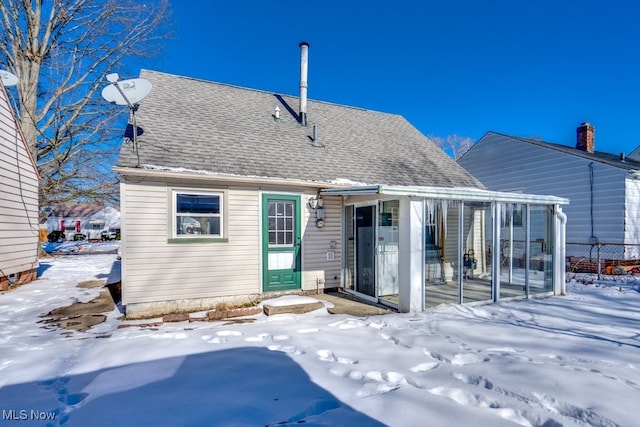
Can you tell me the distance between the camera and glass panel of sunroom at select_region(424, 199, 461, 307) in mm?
5949

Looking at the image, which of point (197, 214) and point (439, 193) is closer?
point (439, 193)

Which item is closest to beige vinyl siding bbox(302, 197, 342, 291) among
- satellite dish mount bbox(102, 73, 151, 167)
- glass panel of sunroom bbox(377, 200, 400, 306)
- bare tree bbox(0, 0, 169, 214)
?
glass panel of sunroom bbox(377, 200, 400, 306)

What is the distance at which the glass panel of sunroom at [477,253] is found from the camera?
Result: 640 cm

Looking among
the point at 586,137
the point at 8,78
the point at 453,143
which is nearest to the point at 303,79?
the point at 8,78

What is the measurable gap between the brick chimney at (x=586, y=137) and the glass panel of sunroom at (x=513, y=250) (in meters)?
9.61

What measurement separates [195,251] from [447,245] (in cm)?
477

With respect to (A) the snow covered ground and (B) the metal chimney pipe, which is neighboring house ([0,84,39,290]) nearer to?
(A) the snow covered ground

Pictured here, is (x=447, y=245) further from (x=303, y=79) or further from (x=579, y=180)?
(x=579, y=180)

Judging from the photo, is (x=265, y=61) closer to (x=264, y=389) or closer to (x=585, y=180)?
(x=585, y=180)

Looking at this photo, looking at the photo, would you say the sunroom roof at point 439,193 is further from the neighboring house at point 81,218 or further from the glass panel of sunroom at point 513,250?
the neighboring house at point 81,218

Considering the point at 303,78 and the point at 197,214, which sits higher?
the point at 303,78

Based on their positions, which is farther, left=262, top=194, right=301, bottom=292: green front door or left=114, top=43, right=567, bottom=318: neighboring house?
left=262, top=194, right=301, bottom=292: green front door

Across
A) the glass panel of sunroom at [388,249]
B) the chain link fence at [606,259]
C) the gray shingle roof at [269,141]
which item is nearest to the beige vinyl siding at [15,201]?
the gray shingle roof at [269,141]

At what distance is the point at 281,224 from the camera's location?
6.72 m
